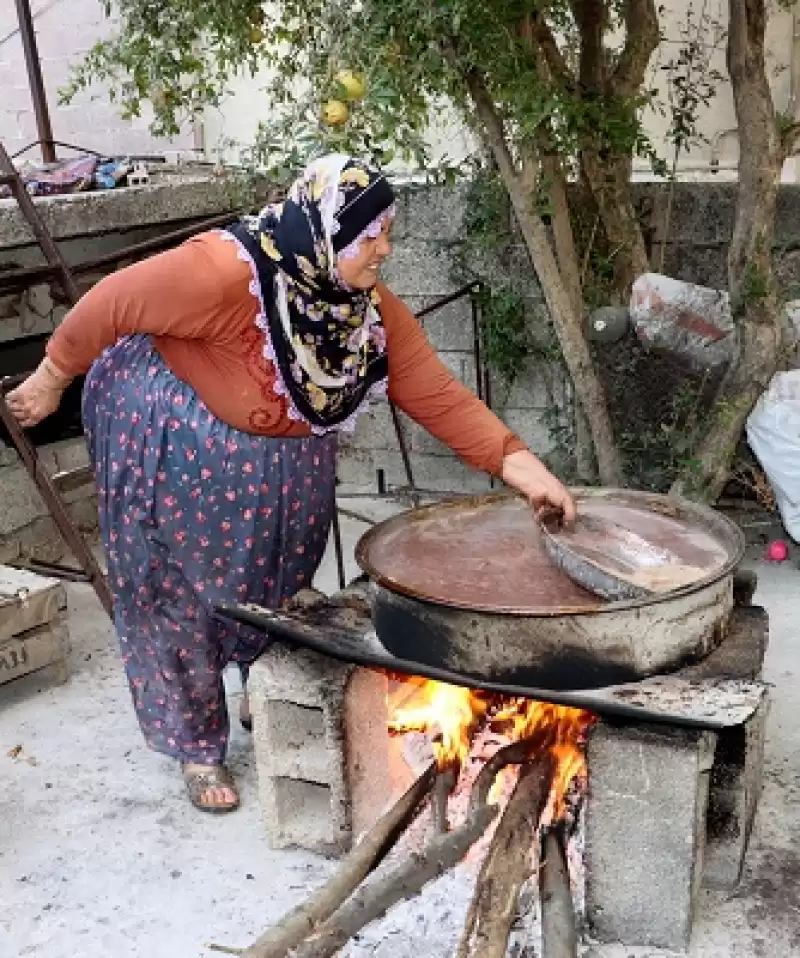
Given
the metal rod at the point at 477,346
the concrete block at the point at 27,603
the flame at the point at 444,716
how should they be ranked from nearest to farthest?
the flame at the point at 444,716, the concrete block at the point at 27,603, the metal rod at the point at 477,346

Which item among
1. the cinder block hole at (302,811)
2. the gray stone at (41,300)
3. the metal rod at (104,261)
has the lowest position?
the cinder block hole at (302,811)

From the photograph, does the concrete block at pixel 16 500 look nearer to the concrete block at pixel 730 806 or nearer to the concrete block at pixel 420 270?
the concrete block at pixel 420 270

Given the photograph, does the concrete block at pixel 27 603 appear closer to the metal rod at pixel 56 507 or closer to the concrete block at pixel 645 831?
the metal rod at pixel 56 507

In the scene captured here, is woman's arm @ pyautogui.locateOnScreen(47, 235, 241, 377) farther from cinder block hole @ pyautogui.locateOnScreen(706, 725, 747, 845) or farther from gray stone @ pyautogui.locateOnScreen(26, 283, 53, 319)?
gray stone @ pyautogui.locateOnScreen(26, 283, 53, 319)

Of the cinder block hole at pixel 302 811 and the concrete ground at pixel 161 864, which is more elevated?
the cinder block hole at pixel 302 811

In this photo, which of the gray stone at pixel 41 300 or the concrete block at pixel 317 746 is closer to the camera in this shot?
the concrete block at pixel 317 746

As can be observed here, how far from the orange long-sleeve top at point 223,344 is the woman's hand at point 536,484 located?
38mm

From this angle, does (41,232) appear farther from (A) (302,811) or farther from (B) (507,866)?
(B) (507,866)

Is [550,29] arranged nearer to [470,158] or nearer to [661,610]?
[470,158]

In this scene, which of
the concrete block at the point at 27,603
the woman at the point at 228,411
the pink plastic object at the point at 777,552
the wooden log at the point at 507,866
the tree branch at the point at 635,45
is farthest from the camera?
the pink plastic object at the point at 777,552

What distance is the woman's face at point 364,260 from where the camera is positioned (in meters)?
2.63

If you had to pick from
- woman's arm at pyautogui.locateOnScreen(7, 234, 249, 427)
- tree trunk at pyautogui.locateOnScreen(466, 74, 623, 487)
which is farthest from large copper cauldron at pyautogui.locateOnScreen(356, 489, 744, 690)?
tree trunk at pyautogui.locateOnScreen(466, 74, 623, 487)

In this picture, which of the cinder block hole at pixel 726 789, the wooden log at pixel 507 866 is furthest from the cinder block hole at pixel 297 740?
the cinder block hole at pixel 726 789

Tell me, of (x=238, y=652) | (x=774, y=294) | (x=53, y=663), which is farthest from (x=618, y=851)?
(x=774, y=294)
